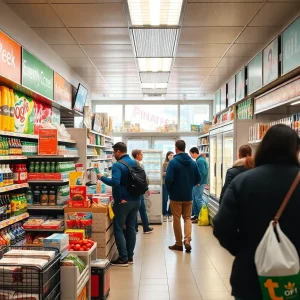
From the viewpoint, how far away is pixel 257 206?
6.72 feet

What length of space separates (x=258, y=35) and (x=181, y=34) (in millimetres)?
1215

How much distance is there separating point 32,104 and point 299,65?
3846mm

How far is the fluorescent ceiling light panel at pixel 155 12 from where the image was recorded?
14.6 feet

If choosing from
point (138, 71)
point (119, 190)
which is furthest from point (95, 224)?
point (138, 71)

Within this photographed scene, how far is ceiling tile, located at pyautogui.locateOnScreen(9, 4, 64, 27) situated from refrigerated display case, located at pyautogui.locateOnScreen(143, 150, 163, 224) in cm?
456

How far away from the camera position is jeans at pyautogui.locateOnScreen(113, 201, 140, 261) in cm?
533

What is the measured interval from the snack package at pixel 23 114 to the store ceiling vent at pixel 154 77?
343 cm

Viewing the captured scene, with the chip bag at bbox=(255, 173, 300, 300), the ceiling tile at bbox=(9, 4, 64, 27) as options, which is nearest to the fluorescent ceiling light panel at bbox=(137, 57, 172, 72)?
the ceiling tile at bbox=(9, 4, 64, 27)

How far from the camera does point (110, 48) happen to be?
676 centimetres

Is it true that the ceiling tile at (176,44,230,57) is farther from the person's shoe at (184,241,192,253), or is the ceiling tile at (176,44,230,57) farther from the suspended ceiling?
the person's shoe at (184,241,192,253)

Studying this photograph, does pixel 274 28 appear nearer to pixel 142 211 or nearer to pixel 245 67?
pixel 245 67

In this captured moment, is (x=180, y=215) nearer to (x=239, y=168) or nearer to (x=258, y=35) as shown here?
(x=239, y=168)

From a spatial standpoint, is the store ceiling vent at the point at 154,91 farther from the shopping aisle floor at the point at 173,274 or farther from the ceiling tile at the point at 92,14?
the ceiling tile at the point at 92,14

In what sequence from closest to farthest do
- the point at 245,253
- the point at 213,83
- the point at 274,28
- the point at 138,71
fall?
the point at 245,253 → the point at 274,28 → the point at 138,71 → the point at 213,83
